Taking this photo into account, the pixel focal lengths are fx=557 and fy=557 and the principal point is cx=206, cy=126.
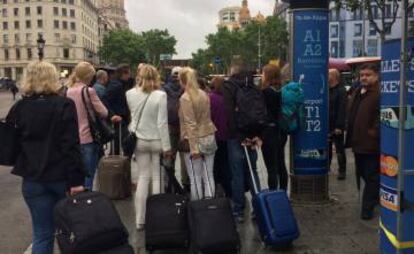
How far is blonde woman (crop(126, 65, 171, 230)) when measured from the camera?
6281mm

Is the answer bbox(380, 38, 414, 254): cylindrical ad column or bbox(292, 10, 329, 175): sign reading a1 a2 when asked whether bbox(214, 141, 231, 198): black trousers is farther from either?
bbox(380, 38, 414, 254): cylindrical ad column

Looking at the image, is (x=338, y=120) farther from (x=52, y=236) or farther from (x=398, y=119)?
(x=52, y=236)

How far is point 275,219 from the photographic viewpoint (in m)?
5.58

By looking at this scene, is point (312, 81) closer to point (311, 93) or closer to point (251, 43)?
point (311, 93)

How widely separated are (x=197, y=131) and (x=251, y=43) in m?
87.6

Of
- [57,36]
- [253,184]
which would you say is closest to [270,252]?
[253,184]

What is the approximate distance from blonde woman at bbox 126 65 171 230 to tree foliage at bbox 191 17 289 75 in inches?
2117

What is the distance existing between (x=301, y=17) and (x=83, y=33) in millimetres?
134666

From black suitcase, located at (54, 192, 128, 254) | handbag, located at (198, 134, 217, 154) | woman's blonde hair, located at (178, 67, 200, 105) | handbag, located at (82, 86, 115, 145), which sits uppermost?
woman's blonde hair, located at (178, 67, 200, 105)

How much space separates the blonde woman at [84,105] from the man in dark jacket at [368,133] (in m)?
3.06

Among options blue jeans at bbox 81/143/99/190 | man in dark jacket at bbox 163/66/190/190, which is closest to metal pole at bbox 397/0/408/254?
man in dark jacket at bbox 163/66/190/190

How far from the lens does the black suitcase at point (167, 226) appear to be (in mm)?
5348

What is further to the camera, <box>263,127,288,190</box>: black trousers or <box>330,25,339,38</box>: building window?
<box>330,25,339,38</box>: building window

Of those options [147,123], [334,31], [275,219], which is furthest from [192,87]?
[334,31]
